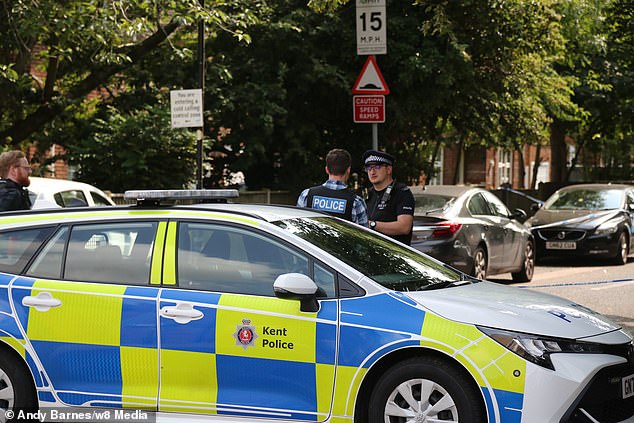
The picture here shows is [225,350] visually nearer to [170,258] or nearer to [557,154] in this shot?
[170,258]

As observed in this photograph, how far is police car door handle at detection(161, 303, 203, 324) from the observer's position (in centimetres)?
A: 575

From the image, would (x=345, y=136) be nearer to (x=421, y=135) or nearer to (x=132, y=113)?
(x=421, y=135)

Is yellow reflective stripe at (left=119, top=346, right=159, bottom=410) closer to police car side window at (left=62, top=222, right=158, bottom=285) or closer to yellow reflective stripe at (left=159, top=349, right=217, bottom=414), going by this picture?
yellow reflective stripe at (left=159, top=349, right=217, bottom=414)

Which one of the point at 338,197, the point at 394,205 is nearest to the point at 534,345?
the point at 338,197

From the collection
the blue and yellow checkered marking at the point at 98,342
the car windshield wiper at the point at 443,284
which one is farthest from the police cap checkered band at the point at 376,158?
the blue and yellow checkered marking at the point at 98,342

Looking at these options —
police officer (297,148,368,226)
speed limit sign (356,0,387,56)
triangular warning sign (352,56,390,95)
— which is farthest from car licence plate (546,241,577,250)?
police officer (297,148,368,226)

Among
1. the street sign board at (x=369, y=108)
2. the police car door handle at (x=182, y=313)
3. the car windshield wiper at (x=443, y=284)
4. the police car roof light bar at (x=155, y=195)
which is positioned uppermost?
the street sign board at (x=369, y=108)

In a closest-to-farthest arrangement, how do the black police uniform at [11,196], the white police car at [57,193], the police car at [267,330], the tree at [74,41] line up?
the police car at [267,330] < the black police uniform at [11,196] < the white police car at [57,193] < the tree at [74,41]

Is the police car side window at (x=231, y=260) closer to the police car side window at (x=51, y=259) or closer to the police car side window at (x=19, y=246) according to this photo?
the police car side window at (x=51, y=259)

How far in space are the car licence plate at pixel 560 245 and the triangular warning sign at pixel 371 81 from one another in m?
6.03

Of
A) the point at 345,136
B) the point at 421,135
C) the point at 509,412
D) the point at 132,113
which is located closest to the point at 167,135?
the point at 132,113

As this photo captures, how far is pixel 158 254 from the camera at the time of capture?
603cm

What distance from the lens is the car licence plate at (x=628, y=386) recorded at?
18.2ft

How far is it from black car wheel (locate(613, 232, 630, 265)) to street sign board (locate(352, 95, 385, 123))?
6987 millimetres
